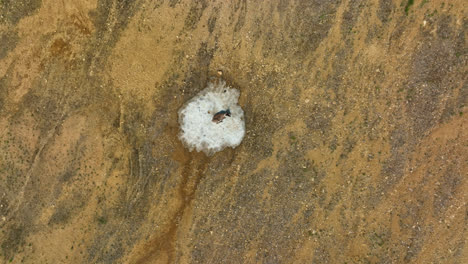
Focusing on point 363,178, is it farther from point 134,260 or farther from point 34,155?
point 34,155

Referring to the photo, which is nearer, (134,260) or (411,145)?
(411,145)

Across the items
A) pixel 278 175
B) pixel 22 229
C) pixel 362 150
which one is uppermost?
pixel 362 150

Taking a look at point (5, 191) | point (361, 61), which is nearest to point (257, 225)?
point (361, 61)

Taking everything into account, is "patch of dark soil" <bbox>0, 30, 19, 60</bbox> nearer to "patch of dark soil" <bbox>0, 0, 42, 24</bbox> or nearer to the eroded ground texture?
the eroded ground texture

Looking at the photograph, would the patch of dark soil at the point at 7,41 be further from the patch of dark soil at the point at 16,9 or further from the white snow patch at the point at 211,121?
the white snow patch at the point at 211,121

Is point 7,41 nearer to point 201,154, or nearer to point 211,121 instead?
point 211,121

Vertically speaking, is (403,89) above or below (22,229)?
above

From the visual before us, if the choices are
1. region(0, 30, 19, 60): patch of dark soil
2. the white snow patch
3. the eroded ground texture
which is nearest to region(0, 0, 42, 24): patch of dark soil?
the eroded ground texture

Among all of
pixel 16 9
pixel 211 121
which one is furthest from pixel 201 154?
pixel 16 9
